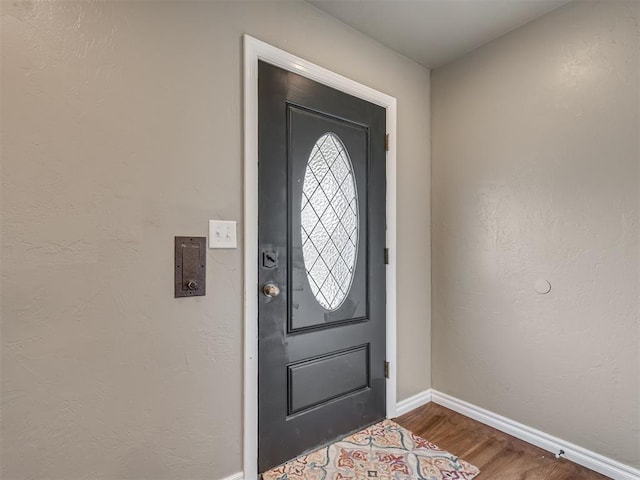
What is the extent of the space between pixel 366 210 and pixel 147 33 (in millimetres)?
1405

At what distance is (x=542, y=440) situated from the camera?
1966 millimetres

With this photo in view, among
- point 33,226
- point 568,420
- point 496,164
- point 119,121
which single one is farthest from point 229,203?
point 568,420

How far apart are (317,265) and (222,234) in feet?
1.90

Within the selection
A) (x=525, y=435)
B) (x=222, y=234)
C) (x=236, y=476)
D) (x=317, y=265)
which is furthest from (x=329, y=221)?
(x=525, y=435)

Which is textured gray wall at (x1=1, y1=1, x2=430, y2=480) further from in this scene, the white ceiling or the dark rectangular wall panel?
the white ceiling

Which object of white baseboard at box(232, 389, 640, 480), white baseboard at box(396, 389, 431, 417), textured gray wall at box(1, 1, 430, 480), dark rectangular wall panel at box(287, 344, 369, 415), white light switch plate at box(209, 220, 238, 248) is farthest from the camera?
white baseboard at box(396, 389, 431, 417)

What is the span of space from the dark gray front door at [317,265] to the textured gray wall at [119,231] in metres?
0.18

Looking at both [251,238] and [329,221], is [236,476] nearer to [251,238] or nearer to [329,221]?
[251,238]

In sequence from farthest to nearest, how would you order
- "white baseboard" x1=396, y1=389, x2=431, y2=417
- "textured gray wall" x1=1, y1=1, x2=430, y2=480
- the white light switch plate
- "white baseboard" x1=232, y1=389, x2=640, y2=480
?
"white baseboard" x1=396, y1=389, x2=431, y2=417, "white baseboard" x1=232, y1=389, x2=640, y2=480, the white light switch plate, "textured gray wall" x1=1, y1=1, x2=430, y2=480

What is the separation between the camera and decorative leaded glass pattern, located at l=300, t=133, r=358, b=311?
1910 millimetres

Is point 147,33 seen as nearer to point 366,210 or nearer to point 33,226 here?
point 33,226

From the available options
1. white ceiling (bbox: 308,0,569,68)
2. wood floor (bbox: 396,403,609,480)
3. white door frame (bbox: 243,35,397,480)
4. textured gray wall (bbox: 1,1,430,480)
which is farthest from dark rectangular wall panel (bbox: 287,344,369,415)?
white ceiling (bbox: 308,0,569,68)

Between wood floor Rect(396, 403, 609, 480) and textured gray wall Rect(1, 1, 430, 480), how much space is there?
3.97ft

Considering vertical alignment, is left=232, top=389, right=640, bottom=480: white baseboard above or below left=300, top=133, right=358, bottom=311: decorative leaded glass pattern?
below
